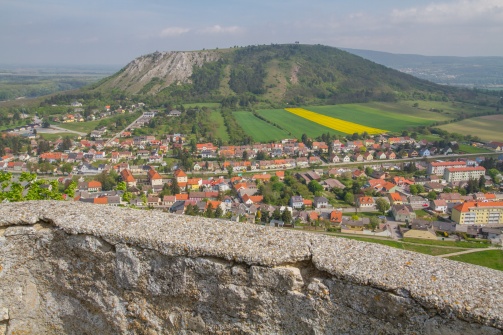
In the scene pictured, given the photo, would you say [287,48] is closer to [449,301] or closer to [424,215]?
[424,215]

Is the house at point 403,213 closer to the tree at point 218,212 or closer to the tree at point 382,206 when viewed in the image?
the tree at point 382,206

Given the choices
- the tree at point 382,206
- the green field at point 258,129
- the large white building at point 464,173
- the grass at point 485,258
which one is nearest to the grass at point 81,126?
the green field at point 258,129

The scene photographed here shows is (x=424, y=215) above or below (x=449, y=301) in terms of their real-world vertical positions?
below

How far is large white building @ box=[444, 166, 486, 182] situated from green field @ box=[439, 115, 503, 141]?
68.9 feet

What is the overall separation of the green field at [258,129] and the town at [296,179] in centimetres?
396

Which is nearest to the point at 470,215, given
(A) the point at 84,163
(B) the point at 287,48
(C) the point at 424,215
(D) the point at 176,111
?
(C) the point at 424,215

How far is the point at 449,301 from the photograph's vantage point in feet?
15.4

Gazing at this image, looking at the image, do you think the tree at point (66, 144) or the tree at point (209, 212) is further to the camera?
the tree at point (66, 144)

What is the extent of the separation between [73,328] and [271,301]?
11.1ft

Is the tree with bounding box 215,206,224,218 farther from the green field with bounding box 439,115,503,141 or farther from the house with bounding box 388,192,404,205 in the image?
the green field with bounding box 439,115,503,141

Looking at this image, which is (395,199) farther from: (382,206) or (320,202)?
(320,202)

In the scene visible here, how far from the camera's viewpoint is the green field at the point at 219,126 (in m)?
65.8

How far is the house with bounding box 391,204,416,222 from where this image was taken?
33.0 metres

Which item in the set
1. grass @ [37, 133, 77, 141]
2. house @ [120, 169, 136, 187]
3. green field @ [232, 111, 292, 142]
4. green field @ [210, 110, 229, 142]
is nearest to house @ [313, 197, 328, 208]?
house @ [120, 169, 136, 187]
